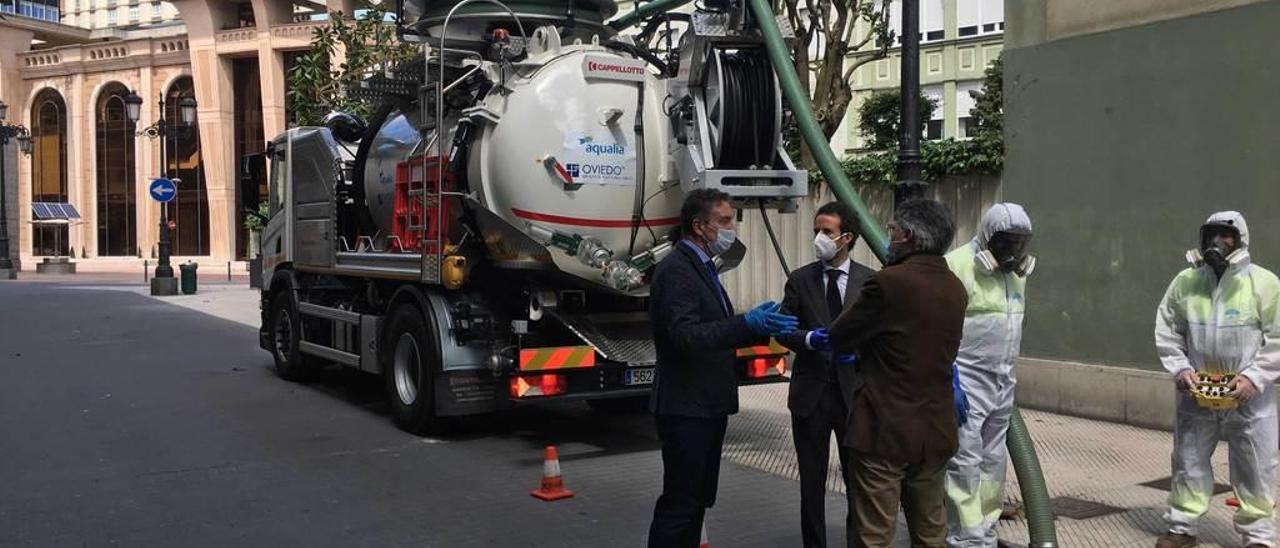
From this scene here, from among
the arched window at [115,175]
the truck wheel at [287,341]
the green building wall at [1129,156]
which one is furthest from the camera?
the arched window at [115,175]

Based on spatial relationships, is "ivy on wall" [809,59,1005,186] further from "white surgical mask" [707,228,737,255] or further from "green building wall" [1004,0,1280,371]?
"white surgical mask" [707,228,737,255]

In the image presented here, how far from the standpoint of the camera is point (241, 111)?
57.2 m

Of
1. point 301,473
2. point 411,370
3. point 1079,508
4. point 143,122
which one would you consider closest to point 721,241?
point 1079,508

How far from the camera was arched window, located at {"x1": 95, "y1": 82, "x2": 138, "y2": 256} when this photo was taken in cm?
6134

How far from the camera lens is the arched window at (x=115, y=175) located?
6134 cm

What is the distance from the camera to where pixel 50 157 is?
63.9 metres

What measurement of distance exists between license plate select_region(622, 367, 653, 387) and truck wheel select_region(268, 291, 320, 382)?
209 inches

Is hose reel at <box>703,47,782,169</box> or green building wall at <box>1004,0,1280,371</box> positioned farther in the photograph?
green building wall at <box>1004,0,1280,371</box>

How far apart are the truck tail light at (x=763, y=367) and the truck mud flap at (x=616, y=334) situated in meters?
0.81

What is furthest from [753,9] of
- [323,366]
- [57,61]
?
[57,61]

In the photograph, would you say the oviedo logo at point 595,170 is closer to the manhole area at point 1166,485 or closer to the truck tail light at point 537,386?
the truck tail light at point 537,386

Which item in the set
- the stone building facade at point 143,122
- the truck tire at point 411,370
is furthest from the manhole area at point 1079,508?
the stone building facade at point 143,122

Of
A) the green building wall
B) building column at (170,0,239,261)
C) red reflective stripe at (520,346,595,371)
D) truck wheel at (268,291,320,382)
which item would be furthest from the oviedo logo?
building column at (170,0,239,261)

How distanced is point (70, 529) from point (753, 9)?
533 cm
